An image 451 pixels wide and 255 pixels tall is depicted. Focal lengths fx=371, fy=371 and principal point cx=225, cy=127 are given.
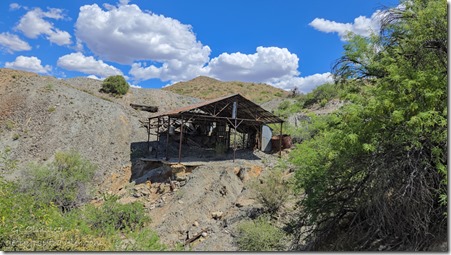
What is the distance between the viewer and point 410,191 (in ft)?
21.3

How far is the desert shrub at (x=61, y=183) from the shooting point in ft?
52.8

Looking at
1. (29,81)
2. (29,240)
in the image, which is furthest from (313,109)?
(29,240)

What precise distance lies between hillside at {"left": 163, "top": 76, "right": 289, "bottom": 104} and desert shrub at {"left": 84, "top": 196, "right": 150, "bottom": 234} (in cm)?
4458

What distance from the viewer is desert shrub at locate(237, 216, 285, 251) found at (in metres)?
10.7

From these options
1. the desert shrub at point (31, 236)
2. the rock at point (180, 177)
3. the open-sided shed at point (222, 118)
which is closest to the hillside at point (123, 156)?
the rock at point (180, 177)

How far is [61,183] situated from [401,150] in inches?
605

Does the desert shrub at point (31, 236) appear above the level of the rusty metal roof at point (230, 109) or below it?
below

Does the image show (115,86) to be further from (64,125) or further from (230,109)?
(230,109)

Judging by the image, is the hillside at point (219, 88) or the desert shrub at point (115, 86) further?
the hillside at point (219, 88)

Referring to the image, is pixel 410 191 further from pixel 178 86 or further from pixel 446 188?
pixel 178 86

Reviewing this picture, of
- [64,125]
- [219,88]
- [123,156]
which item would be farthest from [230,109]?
[219,88]

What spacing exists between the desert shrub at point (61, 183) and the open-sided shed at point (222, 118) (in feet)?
16.4

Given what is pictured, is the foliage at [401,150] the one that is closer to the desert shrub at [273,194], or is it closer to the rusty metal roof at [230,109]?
the desert shrub at [273,194]

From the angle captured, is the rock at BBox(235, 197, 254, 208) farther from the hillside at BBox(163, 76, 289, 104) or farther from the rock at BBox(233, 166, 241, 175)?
the hillside at BBox(163, 76, 289, 104)
